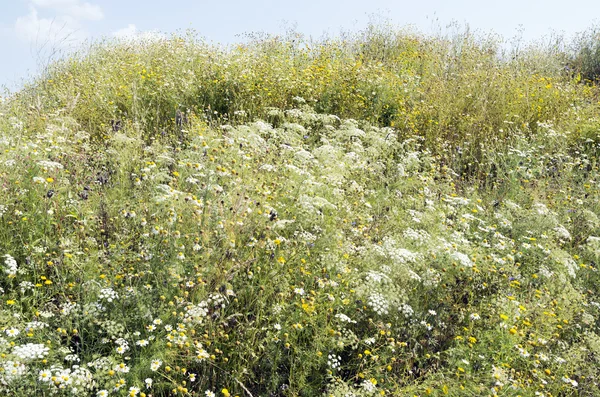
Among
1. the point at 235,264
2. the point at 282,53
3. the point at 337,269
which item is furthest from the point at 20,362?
the point at 282,53

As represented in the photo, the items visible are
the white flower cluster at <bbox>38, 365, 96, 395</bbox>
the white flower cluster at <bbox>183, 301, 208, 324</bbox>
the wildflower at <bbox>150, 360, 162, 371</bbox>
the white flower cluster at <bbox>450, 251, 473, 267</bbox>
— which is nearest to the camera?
the white flower cluster at <bbox>38, 365, 96, 395</bbox>

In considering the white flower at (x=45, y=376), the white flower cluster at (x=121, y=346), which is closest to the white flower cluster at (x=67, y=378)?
the white flower at (x=45, y=376)

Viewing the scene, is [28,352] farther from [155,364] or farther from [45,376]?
[155,364]

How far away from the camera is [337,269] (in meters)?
3.23

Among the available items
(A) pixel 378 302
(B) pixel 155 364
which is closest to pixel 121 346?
(B) pixel 155 364

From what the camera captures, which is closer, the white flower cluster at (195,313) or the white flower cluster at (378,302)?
the white flower cluster at (195,313)

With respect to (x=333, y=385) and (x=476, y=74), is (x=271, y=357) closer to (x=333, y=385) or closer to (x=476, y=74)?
(x=333, y=385)

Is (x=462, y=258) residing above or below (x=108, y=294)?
below

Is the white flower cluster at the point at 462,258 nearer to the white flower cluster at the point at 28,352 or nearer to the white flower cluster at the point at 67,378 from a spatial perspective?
the white flower cluster at the point at 67,378

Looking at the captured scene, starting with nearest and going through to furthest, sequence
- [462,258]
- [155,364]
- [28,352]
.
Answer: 1. [28,352]
2. [155,364]
3. [462,258]

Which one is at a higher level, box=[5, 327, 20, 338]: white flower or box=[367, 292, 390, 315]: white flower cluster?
box=[5, 327, 20, 338]: white flower

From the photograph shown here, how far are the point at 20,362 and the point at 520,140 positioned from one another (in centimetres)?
599

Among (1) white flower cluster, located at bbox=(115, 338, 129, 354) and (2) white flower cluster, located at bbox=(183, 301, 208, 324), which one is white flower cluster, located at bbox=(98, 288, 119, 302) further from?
(2) white flower cluster, located at bbox=(183, 301, 208, 324)

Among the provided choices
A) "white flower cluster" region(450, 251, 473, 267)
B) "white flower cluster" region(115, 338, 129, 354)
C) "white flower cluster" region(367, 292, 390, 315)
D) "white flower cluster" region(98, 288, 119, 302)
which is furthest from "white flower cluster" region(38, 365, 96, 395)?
"white flower cluster" region(450, 251, 473, 267)
